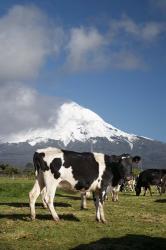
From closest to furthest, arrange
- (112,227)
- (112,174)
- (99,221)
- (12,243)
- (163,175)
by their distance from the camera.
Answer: (12,243)
(112,227)
(99,221)
(112,174)
(163,175)

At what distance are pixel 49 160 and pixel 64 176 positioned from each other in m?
0.86

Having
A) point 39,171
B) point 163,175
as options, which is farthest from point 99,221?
point 163,175

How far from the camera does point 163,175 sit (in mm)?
43562

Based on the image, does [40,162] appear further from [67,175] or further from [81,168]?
[81,168]

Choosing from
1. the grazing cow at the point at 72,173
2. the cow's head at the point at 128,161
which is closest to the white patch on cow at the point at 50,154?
the grazing cow at the point at 72,173

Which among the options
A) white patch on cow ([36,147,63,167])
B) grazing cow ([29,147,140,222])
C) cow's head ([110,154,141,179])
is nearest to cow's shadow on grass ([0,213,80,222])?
grazing cow ([29,147,140,222])

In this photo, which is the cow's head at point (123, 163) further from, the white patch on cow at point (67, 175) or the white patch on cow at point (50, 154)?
the white patch on cow at point (50, 154)

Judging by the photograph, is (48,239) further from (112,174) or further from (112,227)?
(112,174)

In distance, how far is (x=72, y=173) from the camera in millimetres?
20250

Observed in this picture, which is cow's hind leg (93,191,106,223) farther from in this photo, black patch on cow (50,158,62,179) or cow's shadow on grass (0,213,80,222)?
black patch on cow (50,158,62,179)

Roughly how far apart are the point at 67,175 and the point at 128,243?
494cm

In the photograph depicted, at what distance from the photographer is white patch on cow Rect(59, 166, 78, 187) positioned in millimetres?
20031

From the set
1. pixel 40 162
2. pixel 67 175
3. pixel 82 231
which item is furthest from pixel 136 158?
pixel 82 231

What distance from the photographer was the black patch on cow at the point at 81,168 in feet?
66.6
